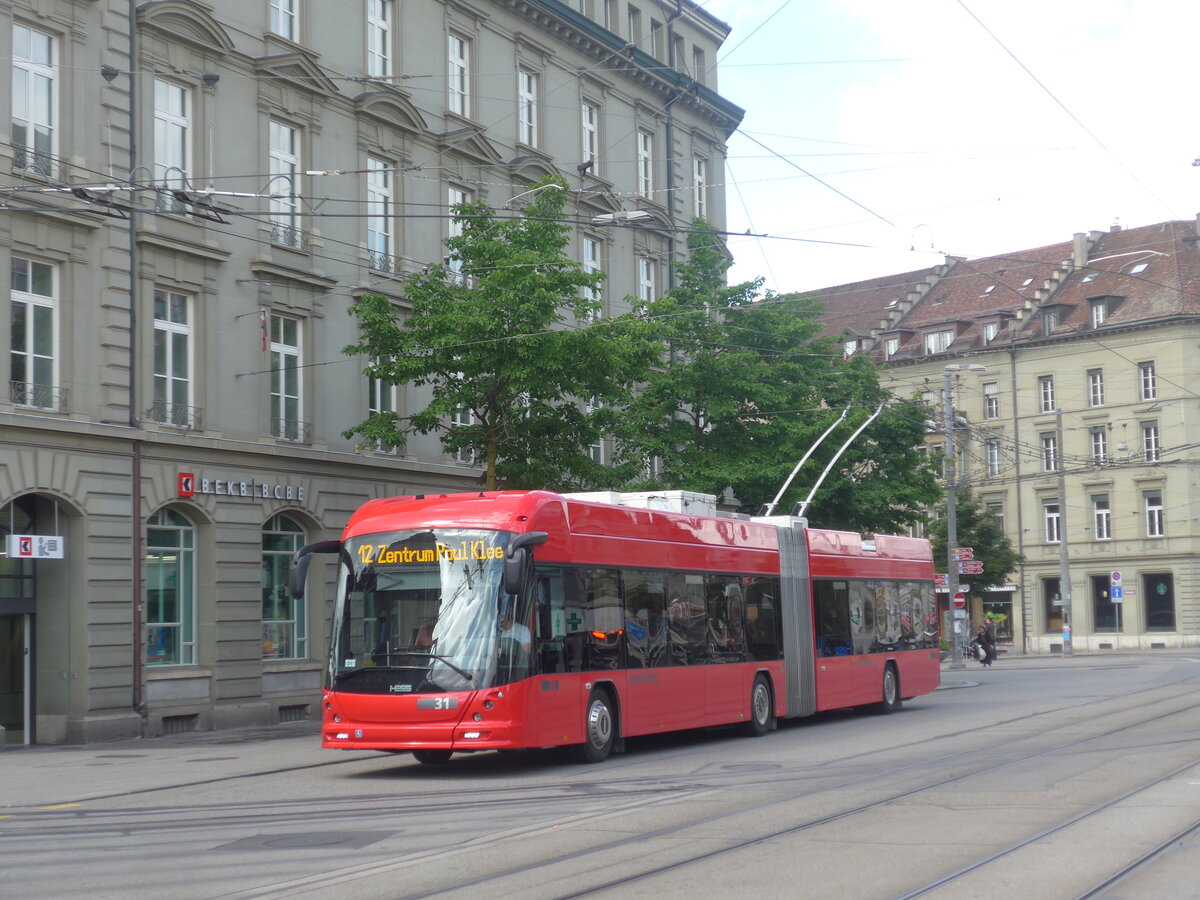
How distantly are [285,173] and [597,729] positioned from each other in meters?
14.9

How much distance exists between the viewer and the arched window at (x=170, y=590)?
25.2 m

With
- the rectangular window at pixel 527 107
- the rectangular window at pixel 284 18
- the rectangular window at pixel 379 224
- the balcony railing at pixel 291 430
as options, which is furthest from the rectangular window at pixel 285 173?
the rectangular window at pixel 527 107

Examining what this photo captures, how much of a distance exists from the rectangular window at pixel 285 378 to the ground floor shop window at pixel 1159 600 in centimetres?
4970

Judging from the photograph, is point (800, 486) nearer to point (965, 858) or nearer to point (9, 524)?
point (9, 524)

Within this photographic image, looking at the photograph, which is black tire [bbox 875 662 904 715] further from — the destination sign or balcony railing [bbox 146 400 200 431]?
balcony railing [bbox 146 400 200 431]

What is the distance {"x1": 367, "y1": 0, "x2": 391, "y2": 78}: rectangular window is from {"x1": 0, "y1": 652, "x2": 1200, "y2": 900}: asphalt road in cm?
1509

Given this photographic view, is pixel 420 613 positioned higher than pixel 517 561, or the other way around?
pixel 517 561

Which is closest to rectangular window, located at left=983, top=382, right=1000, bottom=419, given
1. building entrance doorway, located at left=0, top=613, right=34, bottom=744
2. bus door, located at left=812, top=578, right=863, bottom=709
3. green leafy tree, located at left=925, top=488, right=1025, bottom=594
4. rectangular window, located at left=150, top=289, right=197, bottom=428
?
green leafy tree, located at left=925, top=488, right=1025, bottom=594

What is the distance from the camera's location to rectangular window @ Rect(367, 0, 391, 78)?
31000 mm

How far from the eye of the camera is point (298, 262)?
93.9 ft

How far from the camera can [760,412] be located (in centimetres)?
3606

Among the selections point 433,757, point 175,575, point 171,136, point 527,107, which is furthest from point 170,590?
point 527,107

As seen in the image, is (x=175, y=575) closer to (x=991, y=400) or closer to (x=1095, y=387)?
(x=1095, y=387)

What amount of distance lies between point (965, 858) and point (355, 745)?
8.08 meters
